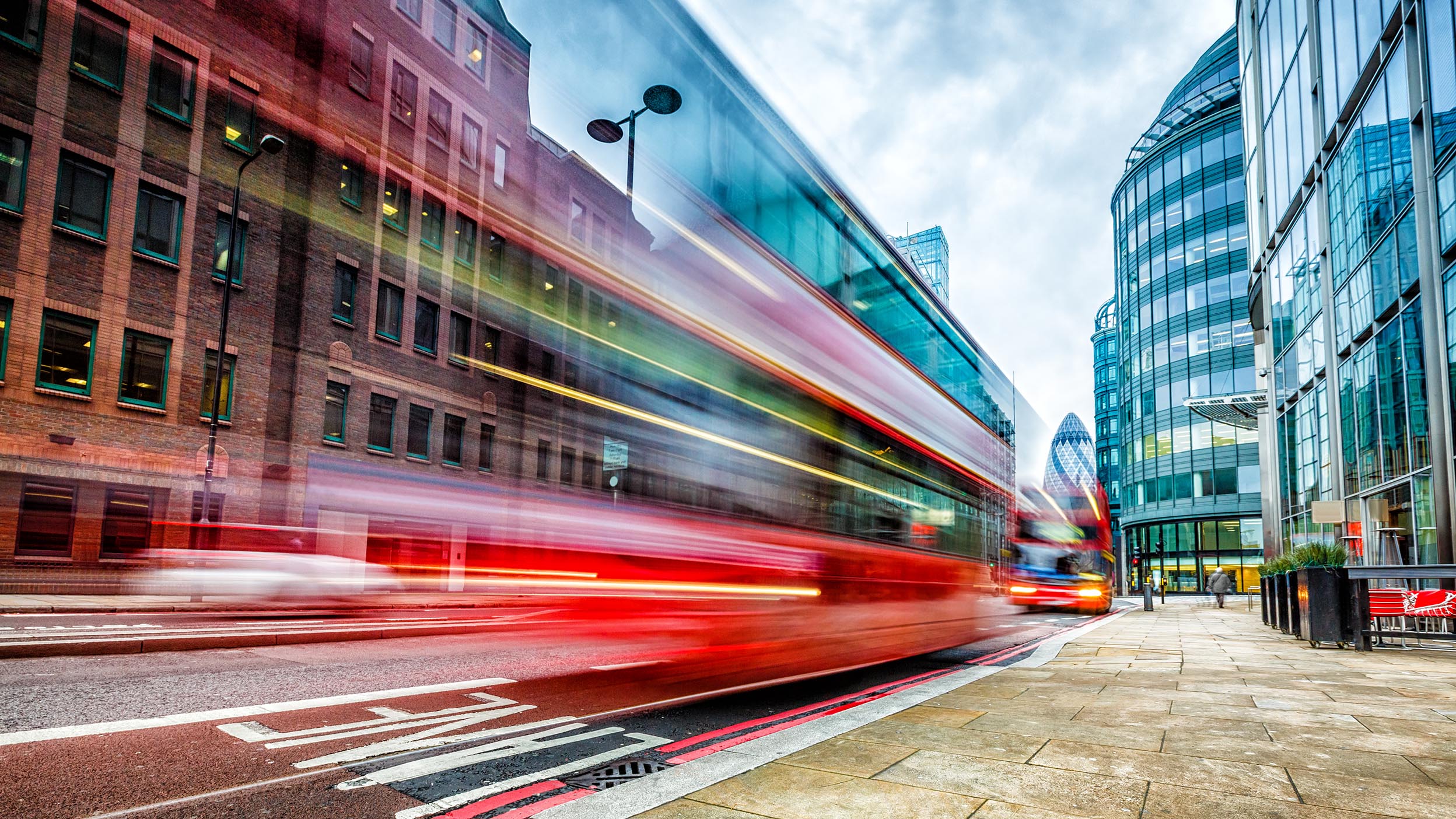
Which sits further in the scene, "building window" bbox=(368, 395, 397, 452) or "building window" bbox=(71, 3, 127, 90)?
"building window" bbox=(368, 395, 397, 452)

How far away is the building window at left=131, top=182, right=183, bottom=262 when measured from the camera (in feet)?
70.1

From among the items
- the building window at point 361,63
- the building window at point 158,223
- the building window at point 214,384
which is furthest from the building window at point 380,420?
the building window at point 361,63

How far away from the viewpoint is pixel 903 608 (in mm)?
8633

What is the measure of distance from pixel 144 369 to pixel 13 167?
5.31m

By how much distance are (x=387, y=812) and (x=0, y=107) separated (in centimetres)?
2271

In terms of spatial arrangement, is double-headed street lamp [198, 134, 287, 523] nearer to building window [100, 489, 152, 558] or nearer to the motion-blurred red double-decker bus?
building window [100, 489, 152, 558]

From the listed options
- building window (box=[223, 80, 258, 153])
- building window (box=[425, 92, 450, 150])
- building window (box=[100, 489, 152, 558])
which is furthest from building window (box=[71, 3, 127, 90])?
building window (box=[100, 489, 152, 558])

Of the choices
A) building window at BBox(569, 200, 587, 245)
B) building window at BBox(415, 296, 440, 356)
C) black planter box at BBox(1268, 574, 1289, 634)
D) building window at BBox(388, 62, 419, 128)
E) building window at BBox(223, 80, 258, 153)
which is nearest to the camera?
building window at BBox(569, 200, 587, 245)

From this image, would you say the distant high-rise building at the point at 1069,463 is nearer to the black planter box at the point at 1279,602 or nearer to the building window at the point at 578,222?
the black planter box at the point at 1279,602

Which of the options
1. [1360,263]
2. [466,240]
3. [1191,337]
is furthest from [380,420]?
[1191,337]

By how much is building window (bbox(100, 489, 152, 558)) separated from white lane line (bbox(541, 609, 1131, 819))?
20699mm

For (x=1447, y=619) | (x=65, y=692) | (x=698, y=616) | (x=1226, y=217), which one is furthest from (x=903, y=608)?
(x=1226, y=217)

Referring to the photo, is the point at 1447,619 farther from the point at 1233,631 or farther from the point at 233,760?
the point at 233,760

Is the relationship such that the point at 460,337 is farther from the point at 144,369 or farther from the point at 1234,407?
the point at 1234,407
